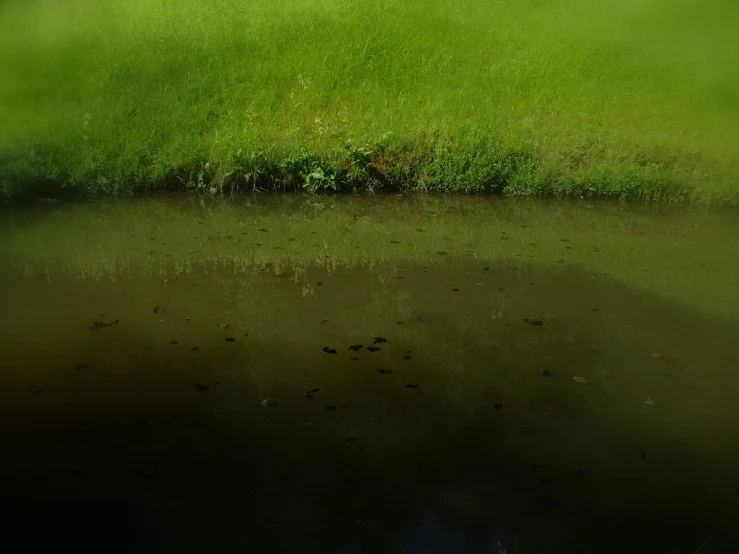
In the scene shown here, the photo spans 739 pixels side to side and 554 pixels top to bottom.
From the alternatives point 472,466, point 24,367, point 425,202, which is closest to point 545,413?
point 472,466

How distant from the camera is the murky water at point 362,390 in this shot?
392cm

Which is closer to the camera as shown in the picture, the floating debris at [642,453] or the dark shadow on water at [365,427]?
the dark shadow on water at [365,427]

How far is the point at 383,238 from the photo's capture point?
29.5 ft

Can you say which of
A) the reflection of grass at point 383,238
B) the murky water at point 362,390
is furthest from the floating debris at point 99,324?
the reflection of grass at point 383,238

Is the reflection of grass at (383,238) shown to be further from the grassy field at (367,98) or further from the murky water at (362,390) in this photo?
the grassy field at (367,98)

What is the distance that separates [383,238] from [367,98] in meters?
5.19

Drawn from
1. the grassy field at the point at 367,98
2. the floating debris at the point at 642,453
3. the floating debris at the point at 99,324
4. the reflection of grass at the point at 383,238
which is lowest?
the reflection of grass at the point at 383,238

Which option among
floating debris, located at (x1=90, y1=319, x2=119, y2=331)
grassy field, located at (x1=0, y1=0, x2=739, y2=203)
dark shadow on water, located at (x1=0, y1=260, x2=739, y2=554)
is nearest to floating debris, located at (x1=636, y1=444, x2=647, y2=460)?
dark shadow on water, located at (x1=0, y1=260, x2=739, y2=554)

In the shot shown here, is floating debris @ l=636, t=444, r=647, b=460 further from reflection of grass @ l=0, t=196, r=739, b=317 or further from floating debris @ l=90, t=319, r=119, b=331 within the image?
floating debris @ l=90, t=319, r=119, b=331

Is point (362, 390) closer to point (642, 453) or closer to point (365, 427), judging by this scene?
point (365, 427)

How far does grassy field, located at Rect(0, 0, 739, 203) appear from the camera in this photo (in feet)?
36.1

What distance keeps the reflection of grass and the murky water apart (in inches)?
2.3

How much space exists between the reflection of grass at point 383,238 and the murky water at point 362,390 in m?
0.06

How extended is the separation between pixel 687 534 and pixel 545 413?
1392mm
